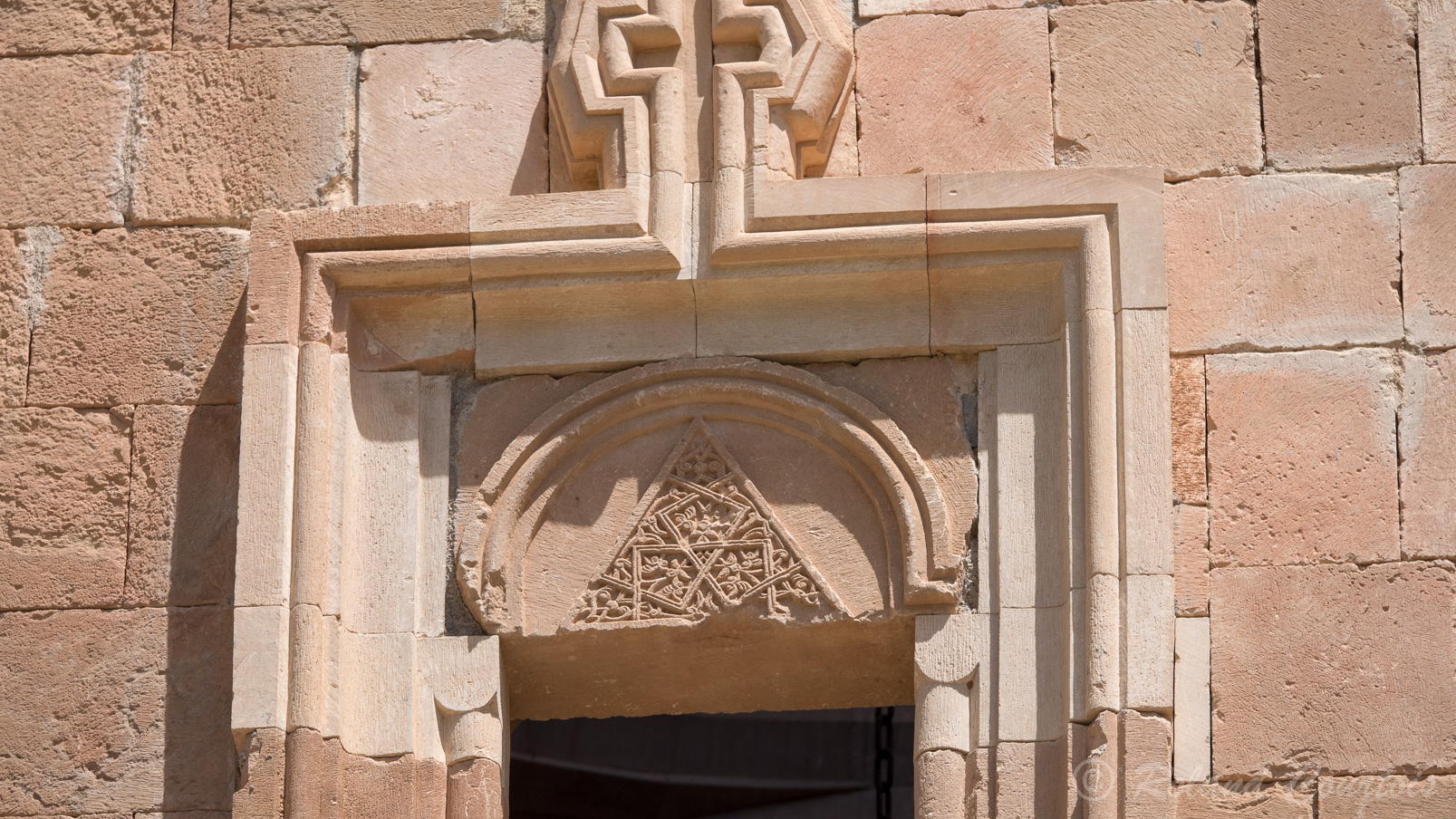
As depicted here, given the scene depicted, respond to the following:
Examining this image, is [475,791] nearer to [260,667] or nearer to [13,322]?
[260,667]

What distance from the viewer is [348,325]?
19.4ft

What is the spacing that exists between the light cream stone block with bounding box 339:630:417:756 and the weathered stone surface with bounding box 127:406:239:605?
0.47 meters

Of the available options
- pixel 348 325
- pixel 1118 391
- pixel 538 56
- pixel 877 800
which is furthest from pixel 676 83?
pixel 877 800

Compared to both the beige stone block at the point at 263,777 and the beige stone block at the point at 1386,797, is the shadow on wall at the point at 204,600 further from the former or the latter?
the beige stone block at the point at 1386,797

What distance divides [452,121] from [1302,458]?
262 cm

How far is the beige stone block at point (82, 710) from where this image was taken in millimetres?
5672

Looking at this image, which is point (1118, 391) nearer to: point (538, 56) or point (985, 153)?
point (985, 153)

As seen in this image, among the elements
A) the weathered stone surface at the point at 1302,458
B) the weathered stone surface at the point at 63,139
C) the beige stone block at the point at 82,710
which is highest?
the weathered stone surface at the point at 63,139

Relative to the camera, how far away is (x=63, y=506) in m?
5.97

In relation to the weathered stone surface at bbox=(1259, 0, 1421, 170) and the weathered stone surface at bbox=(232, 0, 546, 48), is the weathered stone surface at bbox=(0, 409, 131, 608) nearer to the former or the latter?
the weathered stone surface at bbox=(232, 0, 546, 48)

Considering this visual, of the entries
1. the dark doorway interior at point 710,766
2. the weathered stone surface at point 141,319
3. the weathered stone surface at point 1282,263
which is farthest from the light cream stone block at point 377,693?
the dark doorway interior at point 710,766

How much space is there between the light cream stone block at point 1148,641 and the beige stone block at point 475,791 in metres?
1.62

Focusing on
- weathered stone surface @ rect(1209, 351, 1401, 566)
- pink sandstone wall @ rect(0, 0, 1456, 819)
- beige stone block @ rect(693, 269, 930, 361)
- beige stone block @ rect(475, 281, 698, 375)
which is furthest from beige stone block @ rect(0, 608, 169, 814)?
weathered stone surface @ rect(1209, 351, 1401, 566)

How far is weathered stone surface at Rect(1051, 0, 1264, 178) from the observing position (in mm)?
6055
